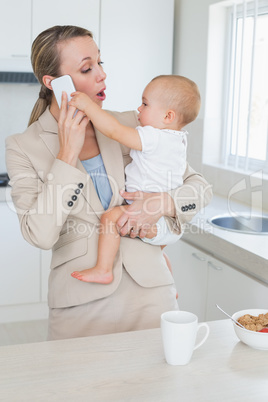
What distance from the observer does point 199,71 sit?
344 centimetres

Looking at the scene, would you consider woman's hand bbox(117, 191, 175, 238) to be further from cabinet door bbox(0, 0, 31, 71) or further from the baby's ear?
cabinet door bbox(0, 0, 31, 71)

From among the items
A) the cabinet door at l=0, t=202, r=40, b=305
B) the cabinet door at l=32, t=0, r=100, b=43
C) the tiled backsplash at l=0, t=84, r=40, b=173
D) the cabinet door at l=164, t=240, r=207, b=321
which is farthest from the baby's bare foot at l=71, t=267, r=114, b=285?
the tiled backsplash at l=0, t=84, r=40, b=173

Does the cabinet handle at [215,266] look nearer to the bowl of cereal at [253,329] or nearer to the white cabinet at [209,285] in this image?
the white cabinet at [209,285]

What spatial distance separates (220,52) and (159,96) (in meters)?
1.87

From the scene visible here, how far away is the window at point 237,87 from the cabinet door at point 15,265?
1.28 m

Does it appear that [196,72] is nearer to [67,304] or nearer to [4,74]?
[4,74]

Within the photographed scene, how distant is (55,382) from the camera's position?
3.32 feet

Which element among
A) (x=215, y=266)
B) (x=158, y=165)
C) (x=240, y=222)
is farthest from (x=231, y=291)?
(x=158, y=165)

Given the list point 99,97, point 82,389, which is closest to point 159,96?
point 99,97

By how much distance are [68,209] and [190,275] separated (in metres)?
1.36

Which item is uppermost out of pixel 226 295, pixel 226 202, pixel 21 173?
pixel 21 173

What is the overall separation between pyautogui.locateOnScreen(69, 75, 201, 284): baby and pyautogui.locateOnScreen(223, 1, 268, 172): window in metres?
1.41

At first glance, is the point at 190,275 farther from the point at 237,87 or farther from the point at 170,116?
the point at 237,87

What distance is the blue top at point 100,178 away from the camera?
61.9 inches
